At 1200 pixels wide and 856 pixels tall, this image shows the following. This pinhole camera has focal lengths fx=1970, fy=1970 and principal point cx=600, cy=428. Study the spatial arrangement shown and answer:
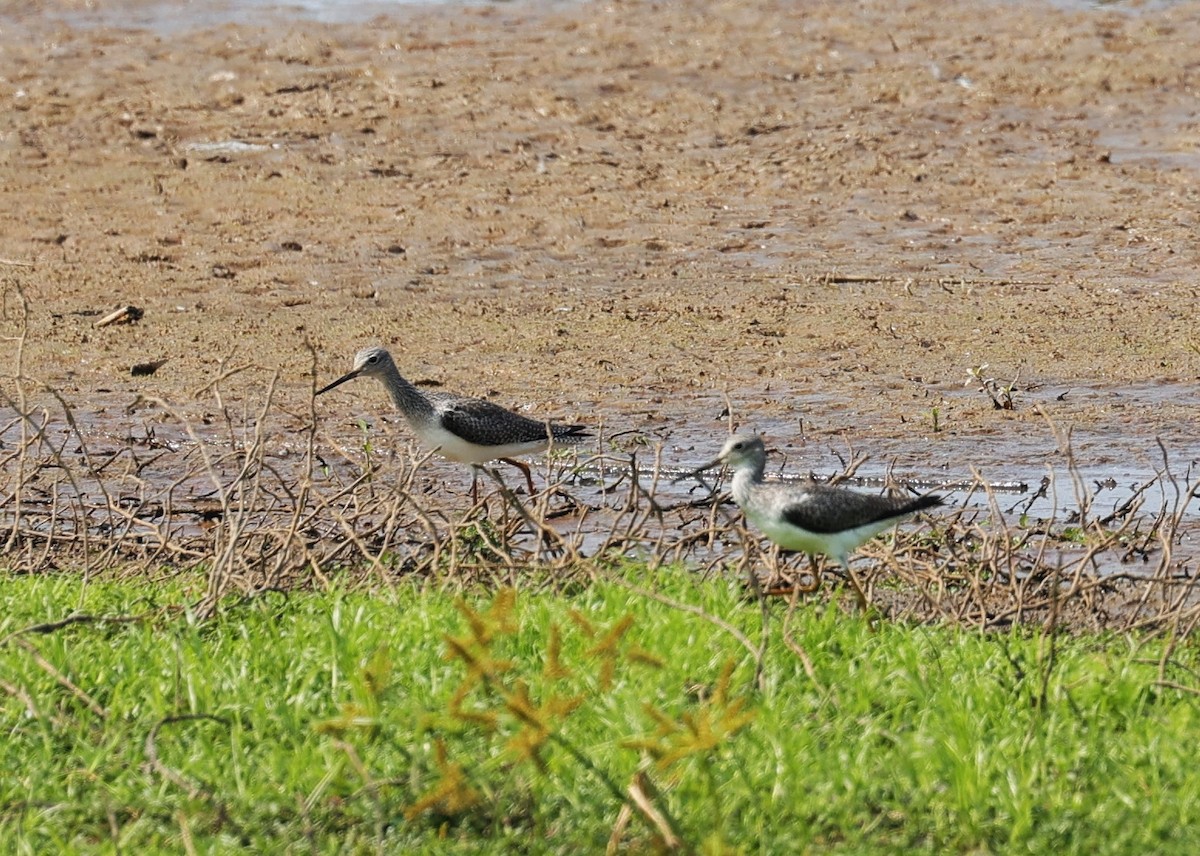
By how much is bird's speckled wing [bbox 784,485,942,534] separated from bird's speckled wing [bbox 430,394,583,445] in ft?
7.65

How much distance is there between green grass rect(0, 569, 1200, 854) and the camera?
17.5 ft

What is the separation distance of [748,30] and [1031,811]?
13984mm

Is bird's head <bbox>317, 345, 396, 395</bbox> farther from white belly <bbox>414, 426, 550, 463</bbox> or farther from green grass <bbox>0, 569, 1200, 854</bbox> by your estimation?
green grass <bbox>0, 569, 1200, 854</bbox>

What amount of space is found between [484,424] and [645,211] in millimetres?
6003

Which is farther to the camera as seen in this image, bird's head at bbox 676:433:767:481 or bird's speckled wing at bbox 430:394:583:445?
bird's speckled wing at bbox 430:394:583:445

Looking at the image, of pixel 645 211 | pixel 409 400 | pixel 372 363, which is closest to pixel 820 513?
pixel 409 400

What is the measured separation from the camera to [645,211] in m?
14.8

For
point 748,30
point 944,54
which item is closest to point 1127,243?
point 944,54

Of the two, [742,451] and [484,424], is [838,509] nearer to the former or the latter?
[742,451]

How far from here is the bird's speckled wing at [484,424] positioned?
9031 mm

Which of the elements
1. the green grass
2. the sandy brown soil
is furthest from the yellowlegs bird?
the green grass

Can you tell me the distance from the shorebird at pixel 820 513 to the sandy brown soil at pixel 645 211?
3.25m

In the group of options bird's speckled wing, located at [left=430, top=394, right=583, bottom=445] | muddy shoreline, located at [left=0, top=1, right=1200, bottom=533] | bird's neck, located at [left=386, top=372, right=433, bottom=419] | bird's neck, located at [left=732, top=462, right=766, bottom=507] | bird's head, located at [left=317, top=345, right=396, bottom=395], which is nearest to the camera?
bird's neck, located at [left=732, top=462, right=766, bottom=507]

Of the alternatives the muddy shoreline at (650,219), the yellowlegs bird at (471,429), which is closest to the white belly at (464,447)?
the yellowlegs bird at (471,429)
